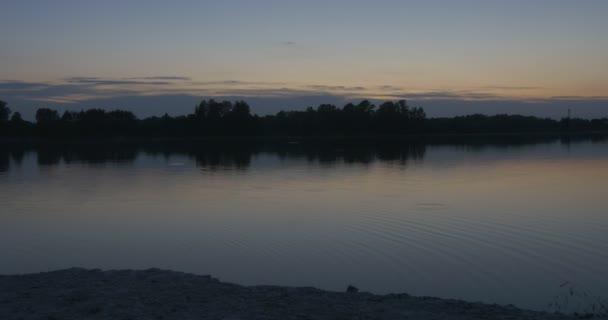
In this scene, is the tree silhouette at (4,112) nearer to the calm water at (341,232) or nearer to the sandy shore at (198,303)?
the calm water at (341,232)

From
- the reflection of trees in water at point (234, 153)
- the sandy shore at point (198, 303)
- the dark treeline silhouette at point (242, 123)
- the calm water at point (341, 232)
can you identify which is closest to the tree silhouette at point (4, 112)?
the dark treeline silhouette at point (242, 123)

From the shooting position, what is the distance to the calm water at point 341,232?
11188 millimetres

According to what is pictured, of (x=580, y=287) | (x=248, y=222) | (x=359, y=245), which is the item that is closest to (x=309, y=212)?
(x=248, y=222)

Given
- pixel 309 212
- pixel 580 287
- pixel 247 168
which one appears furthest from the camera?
pixel 247 168

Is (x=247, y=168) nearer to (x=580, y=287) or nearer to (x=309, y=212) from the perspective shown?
(x=309, y=212)

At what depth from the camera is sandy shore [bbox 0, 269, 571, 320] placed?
25.7 feet

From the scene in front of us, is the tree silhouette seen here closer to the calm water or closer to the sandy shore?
the calm water

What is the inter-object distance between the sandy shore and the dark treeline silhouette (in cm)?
11527

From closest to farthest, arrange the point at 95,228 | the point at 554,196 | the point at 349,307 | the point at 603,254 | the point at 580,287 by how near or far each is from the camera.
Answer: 1. the point at 349,307
2. the point at 580,287
3. the point at 603,254
4. the point at 95,228
5. the point at 554,196

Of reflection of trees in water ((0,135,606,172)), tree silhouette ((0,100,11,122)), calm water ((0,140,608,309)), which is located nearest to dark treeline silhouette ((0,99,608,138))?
tree silhouette ((0,100,11,122))

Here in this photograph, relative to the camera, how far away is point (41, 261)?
12.9 metres

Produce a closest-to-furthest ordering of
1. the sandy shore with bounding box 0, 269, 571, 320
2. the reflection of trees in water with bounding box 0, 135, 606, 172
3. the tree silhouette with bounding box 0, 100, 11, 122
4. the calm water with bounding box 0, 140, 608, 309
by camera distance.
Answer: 1. the sandy shore with bounding box 0, 269, 571, 320
2. the calm water with bounding box 0, 140, 608, 309
3. the reflection of trees in water with bounding box 0, 135, 606, 172
4. the tree silhouette with bounding box 0, 100, 11, 122

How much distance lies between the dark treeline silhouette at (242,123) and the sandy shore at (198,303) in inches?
4538

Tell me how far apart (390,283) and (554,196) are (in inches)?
534
